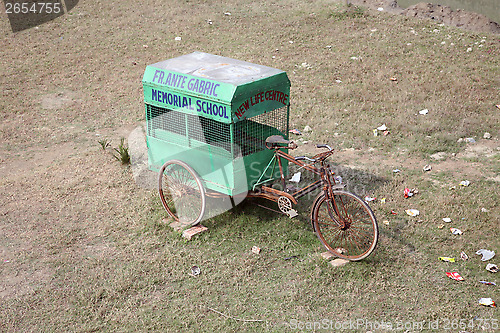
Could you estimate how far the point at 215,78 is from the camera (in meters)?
5.11

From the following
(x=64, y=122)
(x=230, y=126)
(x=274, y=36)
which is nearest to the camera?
(x=230, y=126)

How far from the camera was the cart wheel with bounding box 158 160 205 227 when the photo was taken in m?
5.51

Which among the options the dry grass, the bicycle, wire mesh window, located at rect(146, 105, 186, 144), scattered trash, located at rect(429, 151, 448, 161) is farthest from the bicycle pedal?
scattered trash, located at rect(429, 151, 448, 161)

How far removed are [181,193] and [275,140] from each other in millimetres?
1293

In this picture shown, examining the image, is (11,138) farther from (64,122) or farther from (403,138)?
(403,138)

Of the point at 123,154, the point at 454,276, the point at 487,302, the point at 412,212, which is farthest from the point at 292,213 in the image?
the point at 123,154

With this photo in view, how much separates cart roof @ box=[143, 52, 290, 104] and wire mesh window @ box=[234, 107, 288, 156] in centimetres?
34

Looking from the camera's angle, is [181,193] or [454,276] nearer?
[454,276]

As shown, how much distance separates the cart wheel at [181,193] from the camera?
551 cm

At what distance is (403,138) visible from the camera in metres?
7.51

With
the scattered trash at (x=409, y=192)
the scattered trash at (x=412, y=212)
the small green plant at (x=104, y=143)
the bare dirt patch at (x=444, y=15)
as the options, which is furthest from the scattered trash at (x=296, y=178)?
the bare dirt patch at (x=444, y=15)

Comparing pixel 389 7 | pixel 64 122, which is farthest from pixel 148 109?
pixel 389 7

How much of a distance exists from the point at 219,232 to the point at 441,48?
7216 millimetres

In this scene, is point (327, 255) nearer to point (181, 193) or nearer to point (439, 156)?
point (181, 193)
